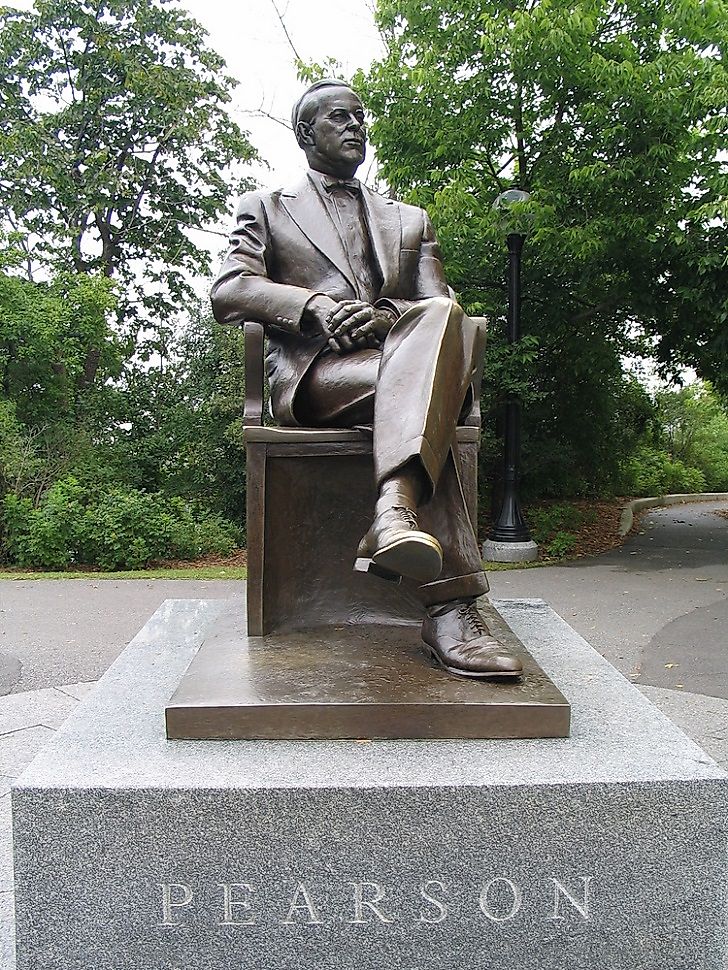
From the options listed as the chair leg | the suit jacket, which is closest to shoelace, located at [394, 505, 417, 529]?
the chair leg

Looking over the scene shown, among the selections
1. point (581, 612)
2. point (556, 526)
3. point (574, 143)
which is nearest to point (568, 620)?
point (581, 612)

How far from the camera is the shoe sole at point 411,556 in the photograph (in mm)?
2207

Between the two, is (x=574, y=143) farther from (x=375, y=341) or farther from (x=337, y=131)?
(x=375, y=341)

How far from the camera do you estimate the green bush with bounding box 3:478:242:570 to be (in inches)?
392

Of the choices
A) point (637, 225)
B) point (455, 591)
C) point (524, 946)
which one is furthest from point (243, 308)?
point (637, 225)

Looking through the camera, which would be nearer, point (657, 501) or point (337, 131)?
point (337, 131)

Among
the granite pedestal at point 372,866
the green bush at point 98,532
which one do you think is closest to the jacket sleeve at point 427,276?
the granite pedestal at point 372,866

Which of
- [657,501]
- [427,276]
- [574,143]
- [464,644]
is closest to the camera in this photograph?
[464,644]

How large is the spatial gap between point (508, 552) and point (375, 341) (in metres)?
6.80

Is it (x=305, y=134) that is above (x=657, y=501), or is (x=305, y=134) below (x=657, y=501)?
above

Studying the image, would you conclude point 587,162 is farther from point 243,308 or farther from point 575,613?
point 243,308

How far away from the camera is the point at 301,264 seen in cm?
330

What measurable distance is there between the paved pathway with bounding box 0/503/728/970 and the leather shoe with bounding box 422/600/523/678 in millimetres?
1303

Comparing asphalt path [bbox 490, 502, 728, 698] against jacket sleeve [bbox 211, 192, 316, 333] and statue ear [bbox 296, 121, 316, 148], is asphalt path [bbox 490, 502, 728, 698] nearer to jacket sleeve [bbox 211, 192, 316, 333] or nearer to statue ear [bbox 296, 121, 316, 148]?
jacket sleeve [bbox 211, 192, 316, 333]
